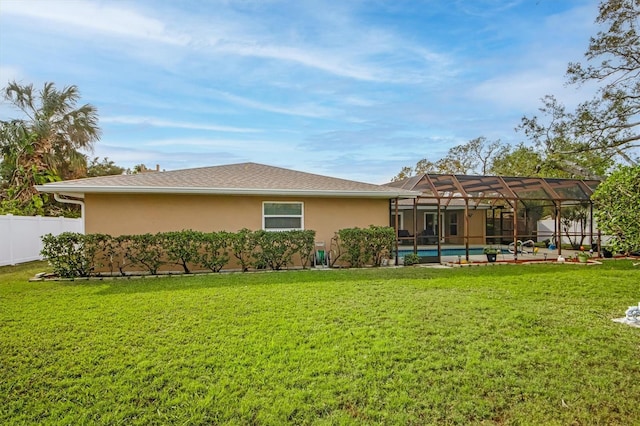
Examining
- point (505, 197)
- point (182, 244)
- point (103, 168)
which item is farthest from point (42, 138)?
point (505, 197)

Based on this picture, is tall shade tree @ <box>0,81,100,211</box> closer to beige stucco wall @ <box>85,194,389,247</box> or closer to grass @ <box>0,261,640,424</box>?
beige stucco wall @ <box>85,194,389,247</box>

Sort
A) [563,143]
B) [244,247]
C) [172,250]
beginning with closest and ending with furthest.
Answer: [172,250], [244,247], [563,143]

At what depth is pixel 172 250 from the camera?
10242mm

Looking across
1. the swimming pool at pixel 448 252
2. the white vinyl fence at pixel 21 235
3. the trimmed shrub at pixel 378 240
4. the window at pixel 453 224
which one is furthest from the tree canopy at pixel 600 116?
the white vinyl fence at pixel 21 235

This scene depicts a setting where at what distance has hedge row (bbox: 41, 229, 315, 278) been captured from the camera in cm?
962

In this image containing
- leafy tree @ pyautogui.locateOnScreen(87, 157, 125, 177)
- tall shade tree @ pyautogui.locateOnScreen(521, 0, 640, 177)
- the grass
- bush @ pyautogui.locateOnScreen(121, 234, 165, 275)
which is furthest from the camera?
leafy tree @ pyautogui.locateOnScreen(87, 157, 125, 177)

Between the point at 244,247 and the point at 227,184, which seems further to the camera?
the point at 227,184

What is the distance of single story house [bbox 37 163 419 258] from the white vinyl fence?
276 cm

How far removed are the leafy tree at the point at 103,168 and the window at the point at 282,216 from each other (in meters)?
21.3

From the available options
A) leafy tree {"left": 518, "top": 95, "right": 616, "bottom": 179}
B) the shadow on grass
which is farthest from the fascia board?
leafy tree {"left": 518, "top": 95, "right": 616, "bottom": 179}

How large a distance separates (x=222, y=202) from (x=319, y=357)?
316 inches

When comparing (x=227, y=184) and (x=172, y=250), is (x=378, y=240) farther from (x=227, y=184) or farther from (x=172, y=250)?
(x=172, y=250)

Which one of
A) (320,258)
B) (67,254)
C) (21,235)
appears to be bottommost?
(320,258)

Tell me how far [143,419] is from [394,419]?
6.67 ft
